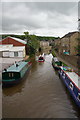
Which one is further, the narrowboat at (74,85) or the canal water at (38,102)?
the narrowboat at (74,85)

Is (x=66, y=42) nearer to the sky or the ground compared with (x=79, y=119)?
nearer to the sky

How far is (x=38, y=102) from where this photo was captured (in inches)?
376

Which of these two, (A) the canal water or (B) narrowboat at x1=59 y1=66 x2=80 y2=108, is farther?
(B) narrowboat at x1=59 y1=66 x2=80 y2=108

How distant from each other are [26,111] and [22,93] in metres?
3.18

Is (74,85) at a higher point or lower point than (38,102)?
higher

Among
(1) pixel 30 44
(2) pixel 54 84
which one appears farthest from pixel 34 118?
(1) pixel 30 44

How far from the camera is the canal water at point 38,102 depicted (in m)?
8.02

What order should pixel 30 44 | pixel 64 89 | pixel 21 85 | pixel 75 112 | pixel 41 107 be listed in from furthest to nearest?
pixel 30 44 < pixel 21 85 < pixel 64 89 < pixel 41 107 < pixel 75 112

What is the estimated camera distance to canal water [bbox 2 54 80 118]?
8016 mm

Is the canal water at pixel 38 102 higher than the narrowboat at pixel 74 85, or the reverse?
the narrowboat at pixel 74 85

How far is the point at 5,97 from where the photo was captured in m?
10.6

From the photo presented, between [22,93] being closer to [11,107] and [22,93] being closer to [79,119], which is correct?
[11,107]

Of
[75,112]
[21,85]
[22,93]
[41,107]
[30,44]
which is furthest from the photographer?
[30,44]

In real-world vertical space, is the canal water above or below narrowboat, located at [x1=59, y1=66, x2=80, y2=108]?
below
